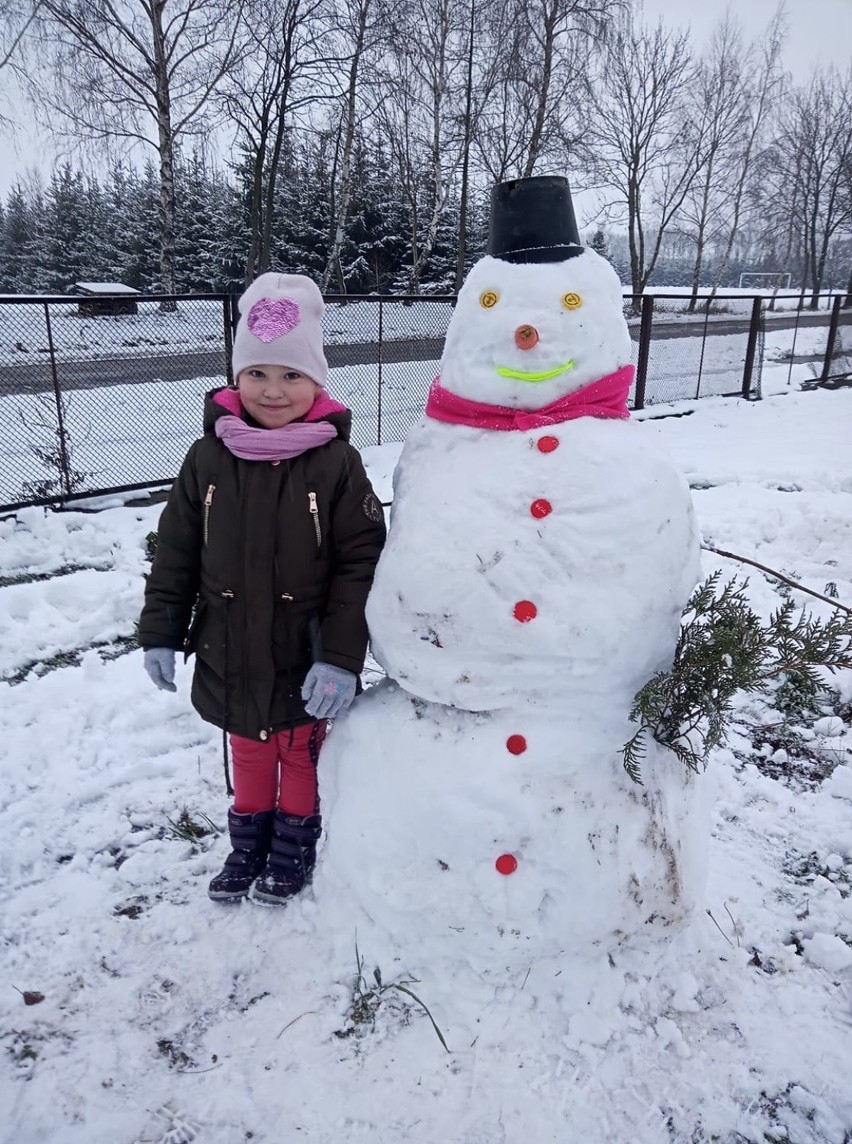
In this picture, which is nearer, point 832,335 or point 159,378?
point 159,378

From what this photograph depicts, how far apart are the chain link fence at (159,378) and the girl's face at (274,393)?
4.08 meters

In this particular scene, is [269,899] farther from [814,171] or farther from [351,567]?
[814,171]

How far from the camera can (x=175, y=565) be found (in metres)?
2.03

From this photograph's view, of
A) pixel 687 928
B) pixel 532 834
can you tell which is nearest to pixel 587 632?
pixel 532 834

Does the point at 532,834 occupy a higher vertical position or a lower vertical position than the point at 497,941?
higher

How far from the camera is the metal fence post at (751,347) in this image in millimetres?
11155

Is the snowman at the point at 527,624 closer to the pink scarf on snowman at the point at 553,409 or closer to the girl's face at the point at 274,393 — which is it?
the pink scarf on snowman at the point at 553,409

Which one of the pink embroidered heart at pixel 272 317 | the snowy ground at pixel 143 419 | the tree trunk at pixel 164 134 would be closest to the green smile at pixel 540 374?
the pink embroidered heart at pixel 272 317

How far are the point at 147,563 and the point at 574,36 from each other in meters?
17.9

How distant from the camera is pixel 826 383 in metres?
13.3

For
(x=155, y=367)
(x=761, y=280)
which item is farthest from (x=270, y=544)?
(x=761, y=280)

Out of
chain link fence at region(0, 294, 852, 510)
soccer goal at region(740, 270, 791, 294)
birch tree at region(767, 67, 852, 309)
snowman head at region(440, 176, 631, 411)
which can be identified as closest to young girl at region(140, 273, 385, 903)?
snowman head at region(440, 176, 631, 411)

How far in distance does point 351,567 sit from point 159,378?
9.14m

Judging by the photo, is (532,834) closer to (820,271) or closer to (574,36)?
(574,36)
